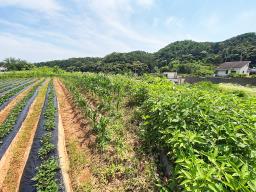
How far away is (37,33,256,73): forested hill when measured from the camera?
61.5 metres

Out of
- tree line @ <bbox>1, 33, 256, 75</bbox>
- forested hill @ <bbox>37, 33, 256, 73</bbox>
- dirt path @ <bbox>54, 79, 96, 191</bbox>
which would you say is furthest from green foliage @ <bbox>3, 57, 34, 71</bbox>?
dirt path @ <bbox>54, 79, 96, 191</bbox>

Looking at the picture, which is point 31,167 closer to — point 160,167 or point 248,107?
point 160,167

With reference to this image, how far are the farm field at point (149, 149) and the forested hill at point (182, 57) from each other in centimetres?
4217

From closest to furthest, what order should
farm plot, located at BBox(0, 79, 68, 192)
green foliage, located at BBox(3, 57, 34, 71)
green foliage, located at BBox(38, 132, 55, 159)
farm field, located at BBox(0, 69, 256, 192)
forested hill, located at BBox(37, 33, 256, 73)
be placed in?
1. farm field, located at BBox(0, 69, 256, 192)
2. farm plot, located at BBox(0, 79, 68, 192)
3. green foliage, located at BBox(38, 132, 55, 159)
4. forested hill, located at BBox(37, 33, 256, 73)
5. green foliage, located at BBox(3, 57, 34, 71)

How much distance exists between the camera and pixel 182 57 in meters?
82.4

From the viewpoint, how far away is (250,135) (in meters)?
2.53

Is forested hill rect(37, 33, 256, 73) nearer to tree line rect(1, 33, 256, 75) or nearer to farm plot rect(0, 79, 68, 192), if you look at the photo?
tree line rect(1, 33, 256, 75)

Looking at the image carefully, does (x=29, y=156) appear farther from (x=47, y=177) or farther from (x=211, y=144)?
(x=211, y=144)

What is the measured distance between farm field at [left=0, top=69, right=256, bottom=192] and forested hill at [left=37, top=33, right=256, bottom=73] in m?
42.2

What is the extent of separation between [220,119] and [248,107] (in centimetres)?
77

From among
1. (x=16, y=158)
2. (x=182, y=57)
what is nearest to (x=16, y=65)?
(x=182, y=57)

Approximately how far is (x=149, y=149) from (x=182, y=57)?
269 ft

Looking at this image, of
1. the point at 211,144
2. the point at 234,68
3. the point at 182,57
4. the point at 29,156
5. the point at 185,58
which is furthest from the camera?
the point at 182,57

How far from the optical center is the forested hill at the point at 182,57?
61.5 meters
